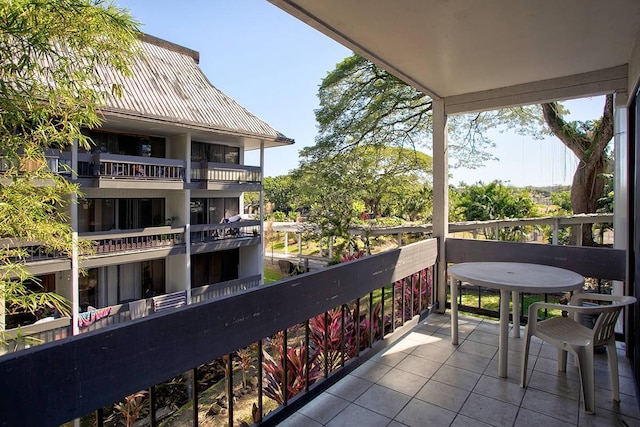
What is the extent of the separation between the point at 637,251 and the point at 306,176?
9.46 meters

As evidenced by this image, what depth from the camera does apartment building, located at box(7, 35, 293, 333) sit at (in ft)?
30.0

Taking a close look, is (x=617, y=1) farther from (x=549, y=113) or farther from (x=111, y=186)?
(x=111, y=186)

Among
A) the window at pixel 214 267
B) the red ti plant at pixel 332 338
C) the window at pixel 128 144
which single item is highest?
the window at pixel 128 144

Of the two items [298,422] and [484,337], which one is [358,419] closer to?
[298,422]

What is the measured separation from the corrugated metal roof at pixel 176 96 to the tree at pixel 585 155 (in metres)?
8.22

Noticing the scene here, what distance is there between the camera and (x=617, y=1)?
1.87 m

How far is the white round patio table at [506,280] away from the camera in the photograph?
2313 millimetres

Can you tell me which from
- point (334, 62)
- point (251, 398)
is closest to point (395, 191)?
point (334, 62)

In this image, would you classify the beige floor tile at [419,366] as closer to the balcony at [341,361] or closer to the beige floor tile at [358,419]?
the balcony at [341,361]

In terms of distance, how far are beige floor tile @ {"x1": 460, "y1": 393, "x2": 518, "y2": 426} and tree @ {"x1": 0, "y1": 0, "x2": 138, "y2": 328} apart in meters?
3.39

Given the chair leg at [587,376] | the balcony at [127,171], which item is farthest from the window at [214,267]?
the chair leg at [587,376]

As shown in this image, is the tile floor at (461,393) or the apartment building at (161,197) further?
the apartment building at (161,197)

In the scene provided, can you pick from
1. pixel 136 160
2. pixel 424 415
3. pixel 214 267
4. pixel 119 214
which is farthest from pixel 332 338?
pixel 214 267

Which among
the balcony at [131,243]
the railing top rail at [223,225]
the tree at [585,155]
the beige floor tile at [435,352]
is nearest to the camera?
the beige floor tile at [435,352]
